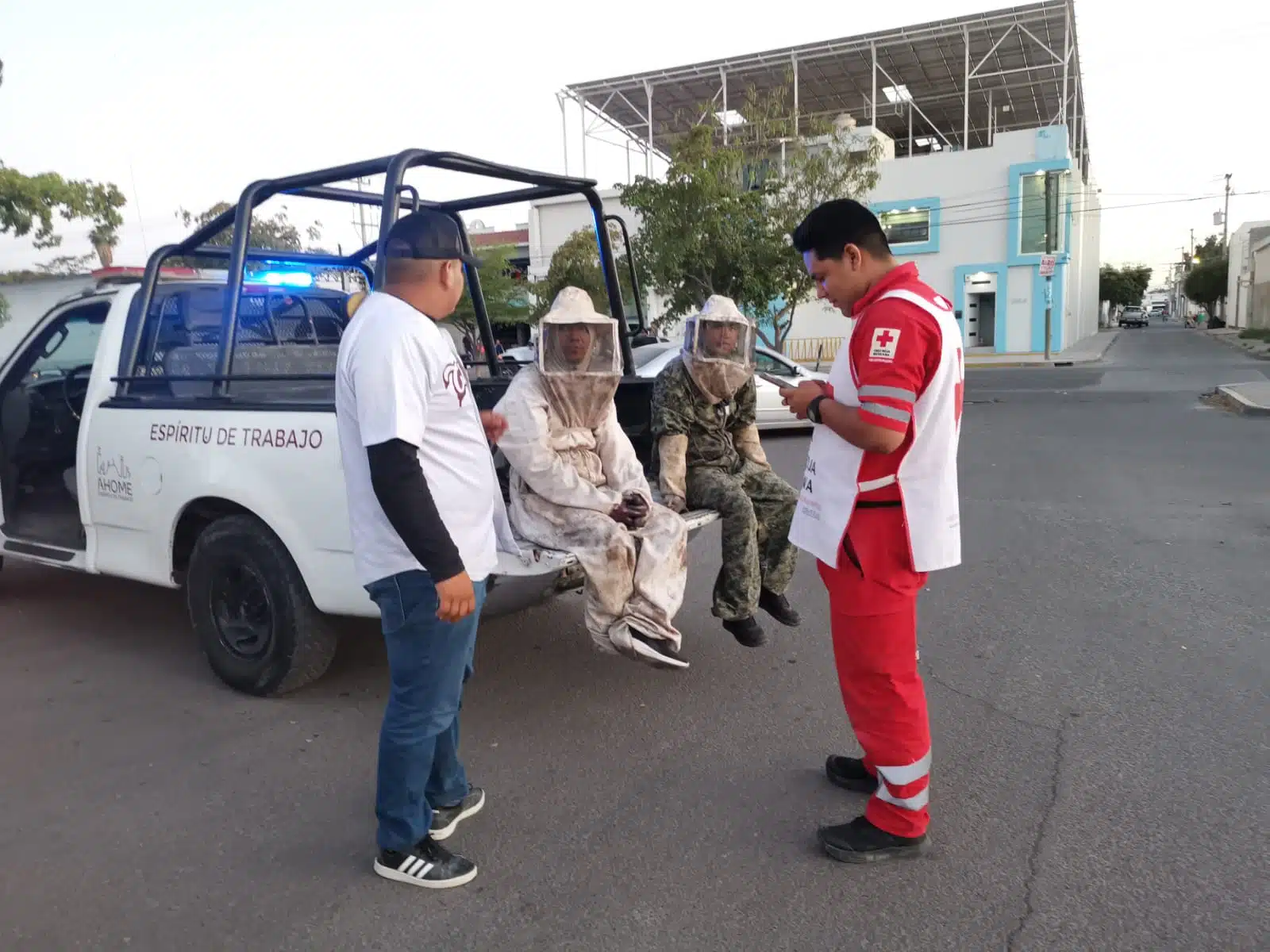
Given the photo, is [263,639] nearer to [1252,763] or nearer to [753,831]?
[753,831]

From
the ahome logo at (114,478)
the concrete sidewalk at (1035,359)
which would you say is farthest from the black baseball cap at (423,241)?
the concrete sidewalk at (1035,359)

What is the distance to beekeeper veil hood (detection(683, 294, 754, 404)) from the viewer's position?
4.79 meters

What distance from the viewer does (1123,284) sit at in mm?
86750

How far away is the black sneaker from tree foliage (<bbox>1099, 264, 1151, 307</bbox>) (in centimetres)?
8213

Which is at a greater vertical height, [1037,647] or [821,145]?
[821,145]

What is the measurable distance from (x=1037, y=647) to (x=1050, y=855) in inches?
78.6

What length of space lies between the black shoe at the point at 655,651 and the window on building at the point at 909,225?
1294 inches

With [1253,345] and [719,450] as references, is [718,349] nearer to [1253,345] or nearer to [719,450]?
[719,450]

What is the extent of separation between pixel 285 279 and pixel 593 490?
286 cm

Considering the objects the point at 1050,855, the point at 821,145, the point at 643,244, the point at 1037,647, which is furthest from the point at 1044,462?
the point at 821,145

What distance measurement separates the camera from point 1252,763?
350 centimetres

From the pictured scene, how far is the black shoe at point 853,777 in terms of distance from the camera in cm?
341

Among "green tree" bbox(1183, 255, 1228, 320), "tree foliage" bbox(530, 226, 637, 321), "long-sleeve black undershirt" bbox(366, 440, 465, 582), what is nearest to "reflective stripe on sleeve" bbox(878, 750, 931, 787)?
"long-sleeve black undershirt" bbox(366, 440, 465, 582)

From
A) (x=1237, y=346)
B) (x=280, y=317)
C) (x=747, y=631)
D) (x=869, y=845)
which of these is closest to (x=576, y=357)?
(x=747, y=631)
